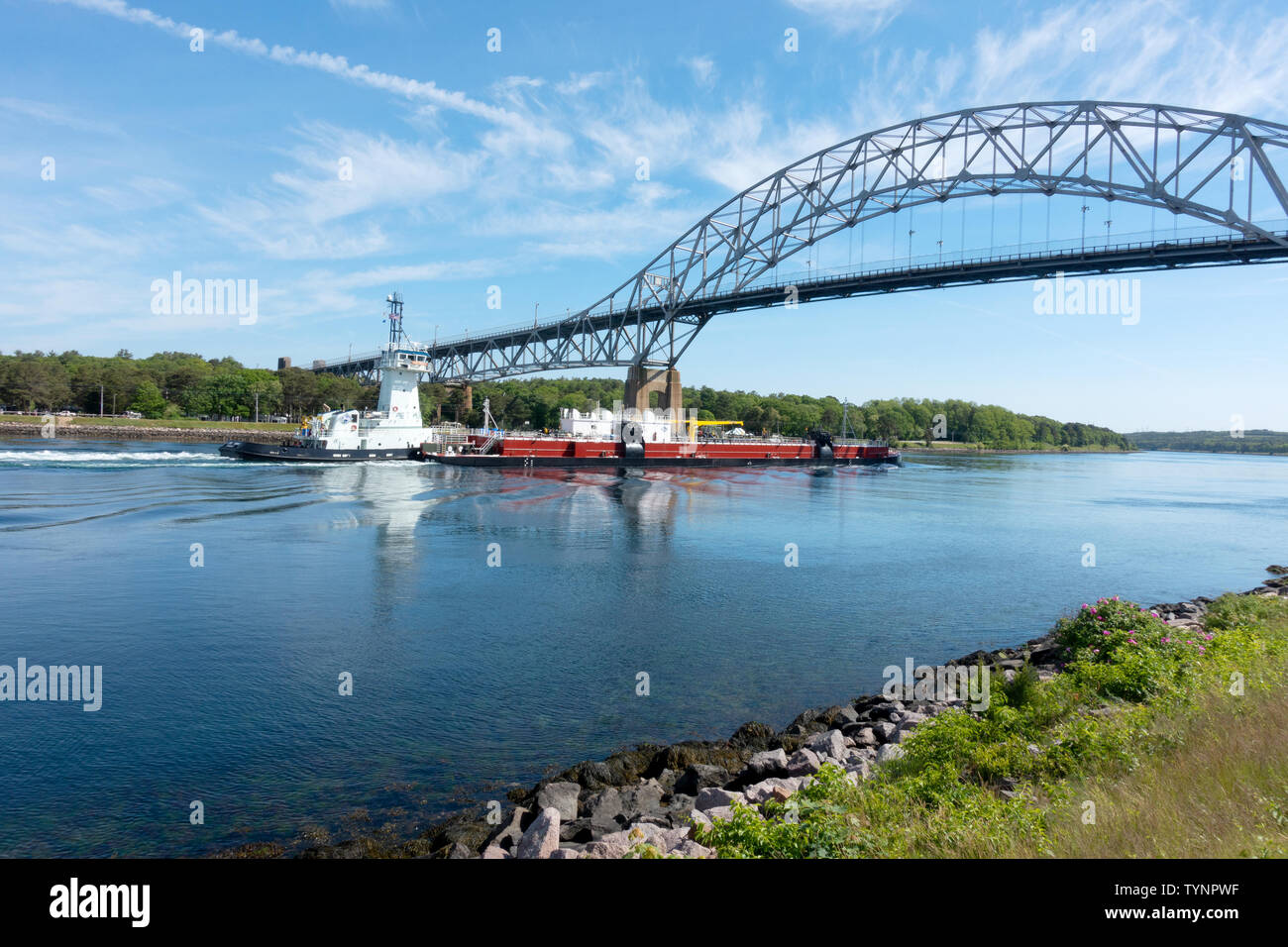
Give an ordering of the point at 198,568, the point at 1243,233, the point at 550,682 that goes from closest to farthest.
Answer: the point at 550,682
the point at 198,568
the point at 1243,233

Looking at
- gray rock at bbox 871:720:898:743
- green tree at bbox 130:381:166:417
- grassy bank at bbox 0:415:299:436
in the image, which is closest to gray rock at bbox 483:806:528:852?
gray rock at bbox 871:720:898:743

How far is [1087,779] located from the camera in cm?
637

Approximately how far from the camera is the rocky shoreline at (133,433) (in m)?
79.1

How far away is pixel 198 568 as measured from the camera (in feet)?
67.4

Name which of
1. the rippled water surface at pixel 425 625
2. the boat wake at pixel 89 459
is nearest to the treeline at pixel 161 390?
the boat wake at pixel 89 459

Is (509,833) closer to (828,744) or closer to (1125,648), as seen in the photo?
(828,744)

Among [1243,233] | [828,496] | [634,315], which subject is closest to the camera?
[1243,233]

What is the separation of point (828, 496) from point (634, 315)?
140 feet

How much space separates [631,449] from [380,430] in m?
23.5

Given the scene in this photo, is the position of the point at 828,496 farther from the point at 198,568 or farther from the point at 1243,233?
the point at 198,568

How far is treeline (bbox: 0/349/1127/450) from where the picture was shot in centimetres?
9856

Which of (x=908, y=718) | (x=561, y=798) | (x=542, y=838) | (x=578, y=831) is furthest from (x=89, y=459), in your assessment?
(x=908, y=718)
